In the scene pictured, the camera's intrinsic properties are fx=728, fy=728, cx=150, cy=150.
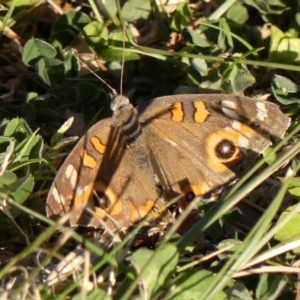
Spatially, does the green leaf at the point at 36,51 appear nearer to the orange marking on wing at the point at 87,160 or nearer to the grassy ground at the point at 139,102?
the grassy ground at the point at 139,102

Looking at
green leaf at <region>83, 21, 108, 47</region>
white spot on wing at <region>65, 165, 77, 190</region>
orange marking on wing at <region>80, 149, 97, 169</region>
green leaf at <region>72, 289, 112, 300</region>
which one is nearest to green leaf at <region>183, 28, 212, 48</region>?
green leaf at <region>83, 21, 108, 47</region>

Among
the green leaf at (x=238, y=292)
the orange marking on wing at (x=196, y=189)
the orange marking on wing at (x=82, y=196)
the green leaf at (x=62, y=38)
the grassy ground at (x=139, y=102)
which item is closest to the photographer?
the grassy ground at (x=139, y=102)

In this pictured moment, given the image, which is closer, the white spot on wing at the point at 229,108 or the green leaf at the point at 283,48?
the white spot on wing at the point at 229,108

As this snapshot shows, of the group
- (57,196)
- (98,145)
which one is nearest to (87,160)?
(98,145)

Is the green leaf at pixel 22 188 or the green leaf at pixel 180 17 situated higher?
the green leaf at pixel 180 17

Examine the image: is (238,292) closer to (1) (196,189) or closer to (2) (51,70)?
(1) (196,189)

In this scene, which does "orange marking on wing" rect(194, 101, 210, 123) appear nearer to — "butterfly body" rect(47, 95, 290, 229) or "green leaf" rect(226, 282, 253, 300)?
"butterfly body" rect(47, 95, 290, 229)

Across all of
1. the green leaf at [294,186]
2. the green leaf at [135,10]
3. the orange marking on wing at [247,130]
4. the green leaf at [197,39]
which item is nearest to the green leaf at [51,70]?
the green leaf at [135,10]

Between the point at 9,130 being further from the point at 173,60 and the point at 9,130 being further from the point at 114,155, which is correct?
the point at 173,60
